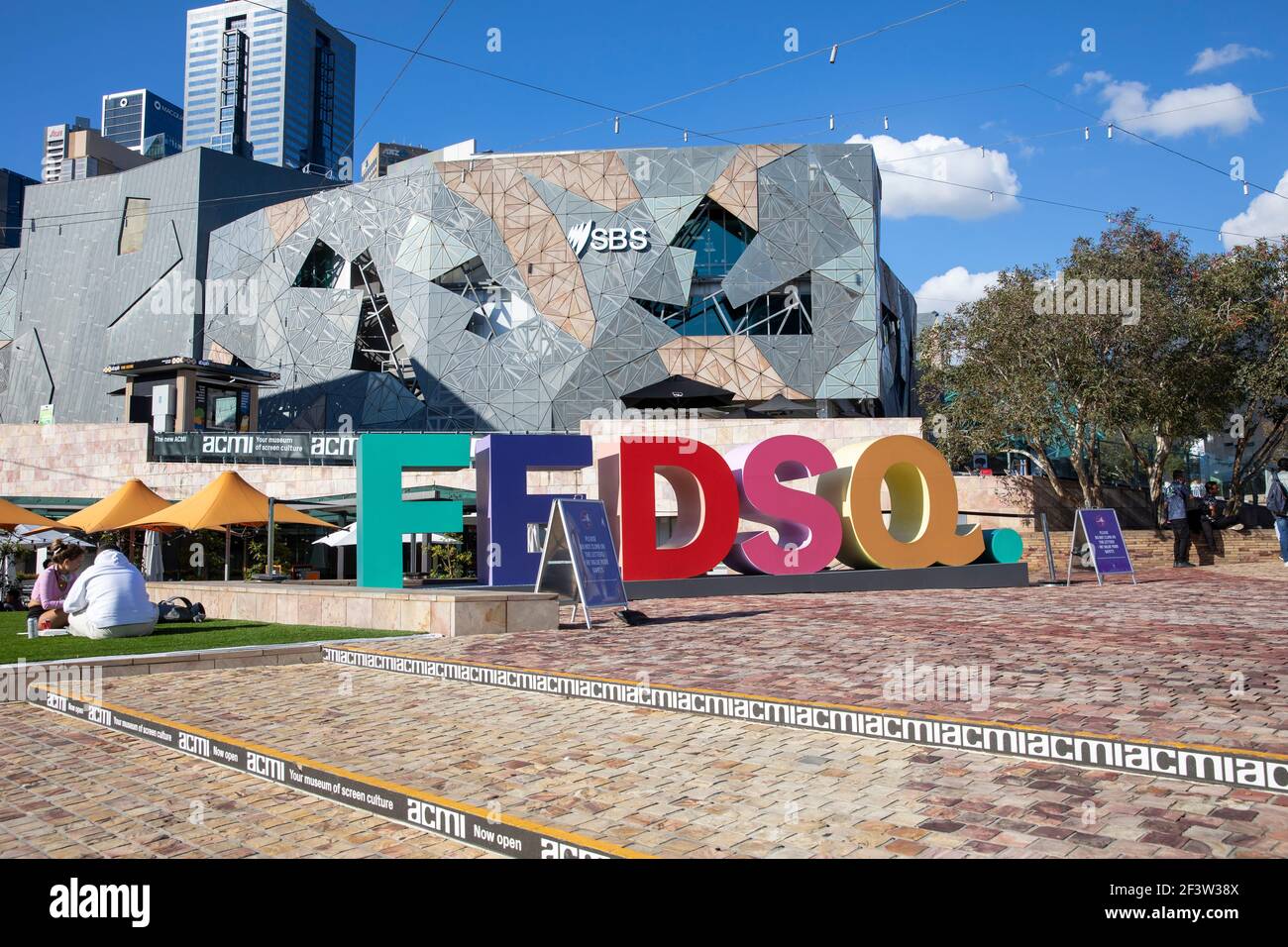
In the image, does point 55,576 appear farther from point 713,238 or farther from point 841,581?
point 713,238

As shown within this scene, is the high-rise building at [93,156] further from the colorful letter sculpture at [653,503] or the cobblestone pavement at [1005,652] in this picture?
the cobblestone pavement at [1005,652]

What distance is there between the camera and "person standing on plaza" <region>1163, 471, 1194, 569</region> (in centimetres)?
2316

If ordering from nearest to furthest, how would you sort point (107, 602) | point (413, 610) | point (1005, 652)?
1. point (1005, 652)
2. point (107, 602)
3. point (413, 610)

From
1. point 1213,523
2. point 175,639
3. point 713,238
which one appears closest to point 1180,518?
point 1213,523

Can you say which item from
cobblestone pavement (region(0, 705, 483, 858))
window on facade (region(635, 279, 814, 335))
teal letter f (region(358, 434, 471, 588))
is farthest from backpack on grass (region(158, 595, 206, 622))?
window on facade (region(635, 279, 814, 335))

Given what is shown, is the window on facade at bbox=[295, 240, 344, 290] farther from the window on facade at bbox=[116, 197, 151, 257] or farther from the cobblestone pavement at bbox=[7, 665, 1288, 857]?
the cobblestone pavement at bbox=[7, 665, 1288, 857]

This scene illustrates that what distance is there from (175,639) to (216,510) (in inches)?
327

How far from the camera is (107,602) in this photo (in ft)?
37.1

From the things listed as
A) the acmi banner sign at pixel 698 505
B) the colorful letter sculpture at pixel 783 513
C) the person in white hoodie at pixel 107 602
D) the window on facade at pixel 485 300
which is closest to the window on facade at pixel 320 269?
the window on facade at pixel 485 300

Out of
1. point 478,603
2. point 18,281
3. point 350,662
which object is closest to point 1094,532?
point 478,603

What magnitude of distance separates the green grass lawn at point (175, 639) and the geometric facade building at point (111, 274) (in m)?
42.7

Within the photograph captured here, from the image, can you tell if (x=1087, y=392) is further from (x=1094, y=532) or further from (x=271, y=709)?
(x=271, y=709)

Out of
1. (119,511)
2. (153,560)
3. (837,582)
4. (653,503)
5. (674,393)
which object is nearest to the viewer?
(653,503)

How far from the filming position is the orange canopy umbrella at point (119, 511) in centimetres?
1997
